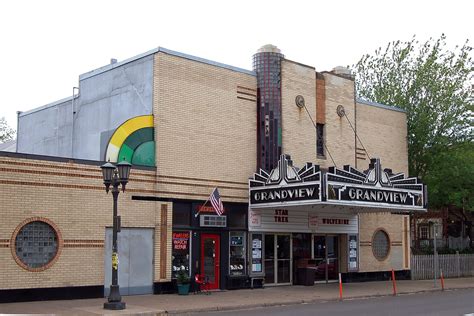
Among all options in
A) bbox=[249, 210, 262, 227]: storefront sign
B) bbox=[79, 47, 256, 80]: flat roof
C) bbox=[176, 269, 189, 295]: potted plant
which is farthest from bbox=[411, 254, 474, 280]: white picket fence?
bbox=[176, 269, 189, 295]: potted plant

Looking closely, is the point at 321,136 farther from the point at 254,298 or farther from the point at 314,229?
the point at 254,298

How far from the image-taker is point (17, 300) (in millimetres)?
18250

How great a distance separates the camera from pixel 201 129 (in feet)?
76.3

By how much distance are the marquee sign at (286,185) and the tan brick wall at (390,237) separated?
742 cm

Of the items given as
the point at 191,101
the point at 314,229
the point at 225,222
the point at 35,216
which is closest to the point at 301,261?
the point at 314,229

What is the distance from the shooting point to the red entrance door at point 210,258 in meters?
23.1

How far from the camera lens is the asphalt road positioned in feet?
56.1

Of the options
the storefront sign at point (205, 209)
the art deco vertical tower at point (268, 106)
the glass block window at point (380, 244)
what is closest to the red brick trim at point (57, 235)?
the storefront sign at point (205, 209)

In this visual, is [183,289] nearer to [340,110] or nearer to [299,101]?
[299,101]

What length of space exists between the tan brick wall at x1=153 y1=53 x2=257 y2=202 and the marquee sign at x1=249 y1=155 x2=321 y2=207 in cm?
65

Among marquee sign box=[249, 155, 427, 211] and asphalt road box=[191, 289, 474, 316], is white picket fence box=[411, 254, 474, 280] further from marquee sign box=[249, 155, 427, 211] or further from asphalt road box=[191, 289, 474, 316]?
asphalt road box=[191, 289, 474, 316]

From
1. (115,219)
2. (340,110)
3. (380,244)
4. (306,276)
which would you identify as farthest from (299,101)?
(115,219)

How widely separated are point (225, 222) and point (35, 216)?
25.0 ft

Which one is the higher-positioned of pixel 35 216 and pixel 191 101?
pixel 191 101
